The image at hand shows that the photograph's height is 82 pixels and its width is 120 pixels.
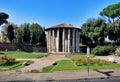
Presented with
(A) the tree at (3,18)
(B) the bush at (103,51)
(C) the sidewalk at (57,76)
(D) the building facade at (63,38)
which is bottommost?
(C) the sidewalk at (57,76)

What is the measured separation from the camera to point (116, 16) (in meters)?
61.1

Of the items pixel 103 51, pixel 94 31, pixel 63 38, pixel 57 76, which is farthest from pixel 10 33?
pixel 57 76

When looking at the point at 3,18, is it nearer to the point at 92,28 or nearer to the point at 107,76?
the point at 92,28

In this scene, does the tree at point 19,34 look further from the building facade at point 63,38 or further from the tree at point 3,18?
the building facade at point 63,38

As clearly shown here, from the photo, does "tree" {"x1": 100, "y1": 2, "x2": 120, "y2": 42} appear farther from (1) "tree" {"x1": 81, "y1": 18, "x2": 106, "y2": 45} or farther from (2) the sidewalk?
(2) the sidewalk

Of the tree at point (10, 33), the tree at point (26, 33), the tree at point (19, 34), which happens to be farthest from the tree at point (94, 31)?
the tree at point (10, 33)

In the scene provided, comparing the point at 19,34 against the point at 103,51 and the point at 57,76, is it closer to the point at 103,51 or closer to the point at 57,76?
the point at 103,51

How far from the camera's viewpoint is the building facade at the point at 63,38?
2202 inches

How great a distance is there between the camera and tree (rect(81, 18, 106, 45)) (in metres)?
57.1

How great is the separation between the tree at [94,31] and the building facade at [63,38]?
407 cm

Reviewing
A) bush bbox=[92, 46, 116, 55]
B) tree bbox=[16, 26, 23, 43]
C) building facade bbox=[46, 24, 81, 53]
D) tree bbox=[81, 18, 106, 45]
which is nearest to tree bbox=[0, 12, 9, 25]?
tree bbox=[16, 26, 23, 43]

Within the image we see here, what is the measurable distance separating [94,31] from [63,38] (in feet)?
25.9

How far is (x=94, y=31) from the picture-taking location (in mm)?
58188

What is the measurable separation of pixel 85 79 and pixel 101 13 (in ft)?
158
